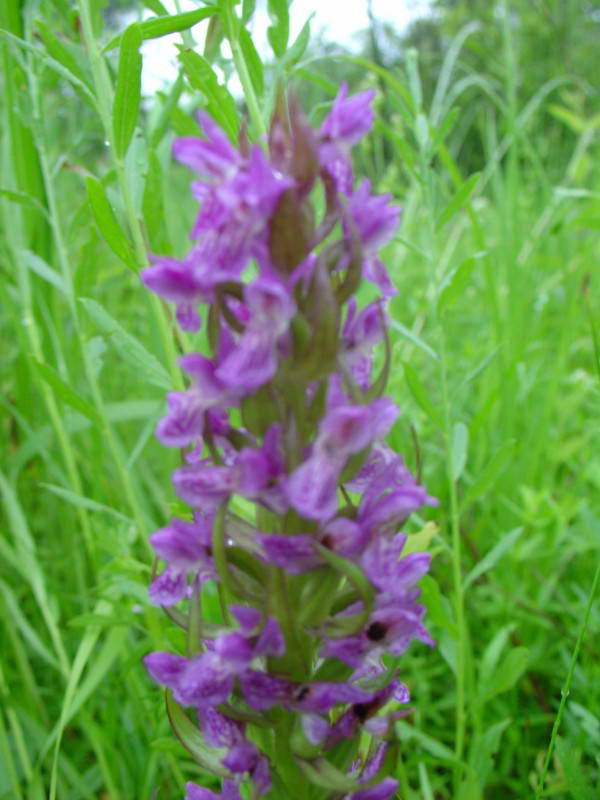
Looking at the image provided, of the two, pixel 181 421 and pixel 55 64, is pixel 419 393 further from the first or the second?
pixel 55 64

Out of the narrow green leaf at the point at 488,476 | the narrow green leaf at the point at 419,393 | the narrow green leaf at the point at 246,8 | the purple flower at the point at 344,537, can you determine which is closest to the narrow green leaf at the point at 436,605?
the narrow green leaf at the point at 488,476

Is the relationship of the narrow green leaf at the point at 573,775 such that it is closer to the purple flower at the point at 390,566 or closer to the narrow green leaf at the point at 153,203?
the purple flower at the point at 390,566

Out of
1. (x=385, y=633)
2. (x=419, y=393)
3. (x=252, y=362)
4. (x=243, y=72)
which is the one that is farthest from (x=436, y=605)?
(x=243, y=72)

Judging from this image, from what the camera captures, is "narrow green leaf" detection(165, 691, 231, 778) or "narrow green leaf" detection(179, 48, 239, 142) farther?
"narrow green leaf" detection(179, 48, 239, 142)

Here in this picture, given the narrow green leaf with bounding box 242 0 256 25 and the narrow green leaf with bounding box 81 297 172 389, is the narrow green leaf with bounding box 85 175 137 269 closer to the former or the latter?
the narrow green leaf with bounding box 81 297 172 389

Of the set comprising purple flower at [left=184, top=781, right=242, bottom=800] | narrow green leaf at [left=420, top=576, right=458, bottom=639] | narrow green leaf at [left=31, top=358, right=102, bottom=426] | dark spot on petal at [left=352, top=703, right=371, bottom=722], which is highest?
narrow green leaf at [left=31, top=358, right=102, bottom=426]

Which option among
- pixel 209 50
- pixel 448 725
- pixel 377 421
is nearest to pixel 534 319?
pixel 448 725

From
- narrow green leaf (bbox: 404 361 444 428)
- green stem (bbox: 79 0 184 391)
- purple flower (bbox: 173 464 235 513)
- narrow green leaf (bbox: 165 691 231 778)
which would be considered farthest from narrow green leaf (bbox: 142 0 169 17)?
narrow green leaf (bbox: 165 691 231 778)

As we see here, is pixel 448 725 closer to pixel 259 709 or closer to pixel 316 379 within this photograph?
pixel 259 709
